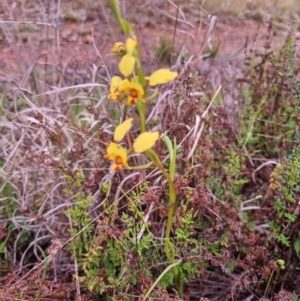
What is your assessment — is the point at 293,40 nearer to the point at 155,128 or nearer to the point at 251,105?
Result: the point at 251,105

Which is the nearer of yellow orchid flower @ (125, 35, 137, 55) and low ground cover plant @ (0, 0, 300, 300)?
Answer: yellow orchid flower @ (125, 35, 137, 55)

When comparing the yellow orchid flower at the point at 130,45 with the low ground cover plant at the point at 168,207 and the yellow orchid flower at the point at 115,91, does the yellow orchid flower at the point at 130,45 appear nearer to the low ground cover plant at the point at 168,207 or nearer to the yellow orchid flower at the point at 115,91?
the yellow orchid flower at the point at 115,91

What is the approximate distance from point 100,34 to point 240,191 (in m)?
2.02

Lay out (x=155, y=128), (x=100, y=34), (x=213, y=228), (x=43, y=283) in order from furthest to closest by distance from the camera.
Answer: (x=100, y=34) → (x=155, y=128) → (x=213, y=228) → (x=43, y=283)

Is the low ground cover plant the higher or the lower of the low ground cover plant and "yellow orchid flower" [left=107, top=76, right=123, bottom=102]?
the lower

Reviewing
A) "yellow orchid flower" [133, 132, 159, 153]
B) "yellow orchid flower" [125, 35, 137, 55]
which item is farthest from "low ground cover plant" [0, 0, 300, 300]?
"yellow orchid flower" [125, 35, 137, 55]

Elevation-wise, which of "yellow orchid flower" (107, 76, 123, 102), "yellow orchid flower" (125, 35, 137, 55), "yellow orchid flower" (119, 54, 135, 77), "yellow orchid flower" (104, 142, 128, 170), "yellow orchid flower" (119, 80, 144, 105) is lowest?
"yellow orchid flower" (104, 142, 128, 170)

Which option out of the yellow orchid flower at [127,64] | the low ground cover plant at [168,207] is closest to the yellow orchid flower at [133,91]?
the yellow orchid flower at [127,64]

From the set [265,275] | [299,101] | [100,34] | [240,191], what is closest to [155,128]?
[240,191]

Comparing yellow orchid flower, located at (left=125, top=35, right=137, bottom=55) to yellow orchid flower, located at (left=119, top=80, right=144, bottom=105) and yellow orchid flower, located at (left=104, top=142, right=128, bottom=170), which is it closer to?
yellow orchid flower, located at (left=119, top=80, right=144, bottom=105)

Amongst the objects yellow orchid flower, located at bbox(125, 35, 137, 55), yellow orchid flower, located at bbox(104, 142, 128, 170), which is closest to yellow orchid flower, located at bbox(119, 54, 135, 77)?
yellow orchid flower, located at bbox(125, 35, 137, 55)

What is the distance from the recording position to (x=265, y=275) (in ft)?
4.59

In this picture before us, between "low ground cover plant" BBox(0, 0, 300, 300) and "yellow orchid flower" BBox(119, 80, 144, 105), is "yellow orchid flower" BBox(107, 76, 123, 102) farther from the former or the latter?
"low ground cover plant" BBox(0, 0, 300, 300)

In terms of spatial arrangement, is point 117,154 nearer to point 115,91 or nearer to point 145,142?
point 145,142
